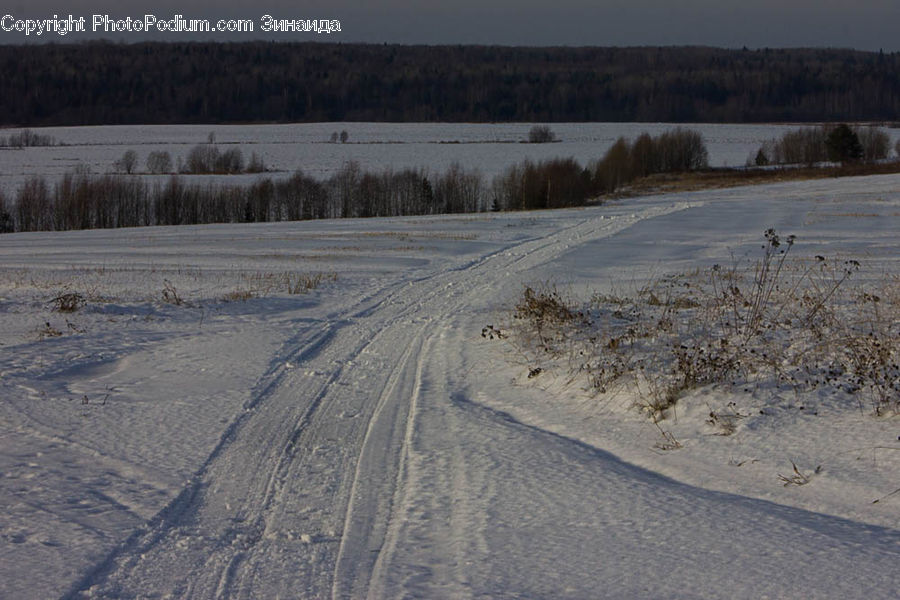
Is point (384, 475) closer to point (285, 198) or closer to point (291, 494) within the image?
point (291, 494)

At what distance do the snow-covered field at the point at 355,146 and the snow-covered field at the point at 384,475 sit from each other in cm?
6147

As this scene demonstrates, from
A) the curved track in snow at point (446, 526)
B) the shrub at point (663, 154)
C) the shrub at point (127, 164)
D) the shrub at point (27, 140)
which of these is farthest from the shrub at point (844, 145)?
the shrub at point (27, 140)

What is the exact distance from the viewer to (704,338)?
884 centimetres

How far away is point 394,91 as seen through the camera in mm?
172250

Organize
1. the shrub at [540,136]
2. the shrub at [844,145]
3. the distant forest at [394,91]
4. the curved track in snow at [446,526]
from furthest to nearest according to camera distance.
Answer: the distant forest at [394,91] < the shrub at [540,136] < the shrub at [844,145] < the curved track in snow at [446,526]

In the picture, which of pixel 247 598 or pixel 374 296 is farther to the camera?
pixel 374 296

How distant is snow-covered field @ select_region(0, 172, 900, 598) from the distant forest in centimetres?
15292

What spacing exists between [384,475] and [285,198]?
53150 millimetres

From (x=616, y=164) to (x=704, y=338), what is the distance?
64.5m

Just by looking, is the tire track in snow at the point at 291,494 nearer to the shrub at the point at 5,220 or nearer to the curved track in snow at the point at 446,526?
the curved track in snow at the point at 446,526

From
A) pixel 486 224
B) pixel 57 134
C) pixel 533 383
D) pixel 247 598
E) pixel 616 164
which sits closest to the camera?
pixel 247 598

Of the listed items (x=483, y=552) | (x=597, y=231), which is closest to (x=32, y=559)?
(x=483, y=552)

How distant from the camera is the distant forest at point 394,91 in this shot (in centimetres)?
15925

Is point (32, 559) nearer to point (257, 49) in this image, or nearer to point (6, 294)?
point (6, 294)
